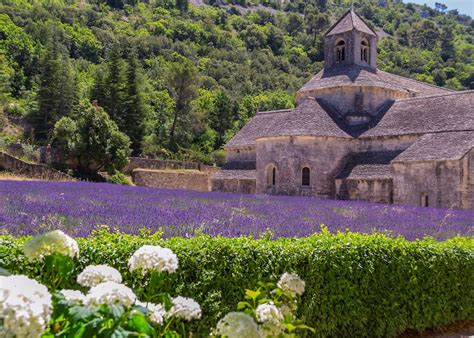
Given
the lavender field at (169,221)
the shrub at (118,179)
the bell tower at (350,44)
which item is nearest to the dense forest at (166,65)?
the shrub at (118,179)

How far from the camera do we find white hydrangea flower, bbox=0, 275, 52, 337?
7.25 ft

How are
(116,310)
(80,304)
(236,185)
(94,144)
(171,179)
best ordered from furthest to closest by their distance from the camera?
(171,179) < (236,185) < (94,144) < (80,304) < (116,310)

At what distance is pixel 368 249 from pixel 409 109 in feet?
93.6

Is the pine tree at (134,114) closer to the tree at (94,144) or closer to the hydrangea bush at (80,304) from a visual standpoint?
the tree at (94,144)

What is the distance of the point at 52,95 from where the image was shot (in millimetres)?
52812

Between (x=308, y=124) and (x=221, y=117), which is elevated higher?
(x=221, y=117)

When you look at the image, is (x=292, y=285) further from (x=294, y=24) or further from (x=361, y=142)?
(x=294, y=24)

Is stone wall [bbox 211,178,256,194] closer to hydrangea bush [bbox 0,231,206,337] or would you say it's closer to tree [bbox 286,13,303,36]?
hydrangea bush [bbox 0,231,206,337]

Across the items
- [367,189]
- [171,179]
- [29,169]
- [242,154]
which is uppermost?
[242,154]

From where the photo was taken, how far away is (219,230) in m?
10.6

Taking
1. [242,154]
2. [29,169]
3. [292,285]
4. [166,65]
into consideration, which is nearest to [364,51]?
[242,154]

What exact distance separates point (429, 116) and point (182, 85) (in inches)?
1332

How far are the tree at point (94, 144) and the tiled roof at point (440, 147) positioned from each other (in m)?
19.6

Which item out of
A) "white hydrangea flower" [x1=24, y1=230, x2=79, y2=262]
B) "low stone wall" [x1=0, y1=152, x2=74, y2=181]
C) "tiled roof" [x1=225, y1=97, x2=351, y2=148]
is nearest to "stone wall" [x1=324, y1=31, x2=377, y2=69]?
"tiled roof" [x1=225, y1=97, x2=351, y2=148]
